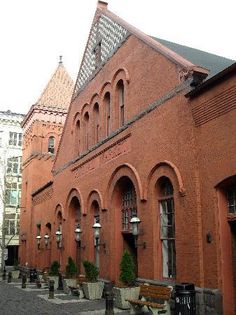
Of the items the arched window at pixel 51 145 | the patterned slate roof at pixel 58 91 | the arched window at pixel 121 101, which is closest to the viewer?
the arched window at pixel 121 101

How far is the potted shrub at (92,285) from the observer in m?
16.1

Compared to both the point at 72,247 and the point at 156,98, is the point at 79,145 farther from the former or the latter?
the point at 156,98

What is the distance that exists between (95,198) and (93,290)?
14.8 feet

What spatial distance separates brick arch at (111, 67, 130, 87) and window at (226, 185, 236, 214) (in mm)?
7562

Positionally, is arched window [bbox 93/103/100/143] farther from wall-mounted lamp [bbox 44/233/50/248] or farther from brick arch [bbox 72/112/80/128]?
wall-mounted lamp [bbox 44/233/50/248]

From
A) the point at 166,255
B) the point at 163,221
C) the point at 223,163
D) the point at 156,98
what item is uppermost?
the point at 156,98

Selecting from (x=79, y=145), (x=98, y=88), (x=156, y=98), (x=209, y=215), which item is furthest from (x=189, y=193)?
(x=79, y=145)

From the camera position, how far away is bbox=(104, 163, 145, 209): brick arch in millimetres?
14758

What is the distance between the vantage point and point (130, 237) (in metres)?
16.9

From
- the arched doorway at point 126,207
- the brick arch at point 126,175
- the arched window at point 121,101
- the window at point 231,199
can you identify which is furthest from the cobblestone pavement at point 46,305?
the arched window at point 121,101

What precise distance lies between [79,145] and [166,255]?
10.5 meters

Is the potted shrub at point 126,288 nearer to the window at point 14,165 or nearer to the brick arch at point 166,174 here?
the brick arch at point 166,174

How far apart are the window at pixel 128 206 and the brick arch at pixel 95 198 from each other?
1.21 meters

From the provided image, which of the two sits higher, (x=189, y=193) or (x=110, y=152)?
(x=110, y=152)
